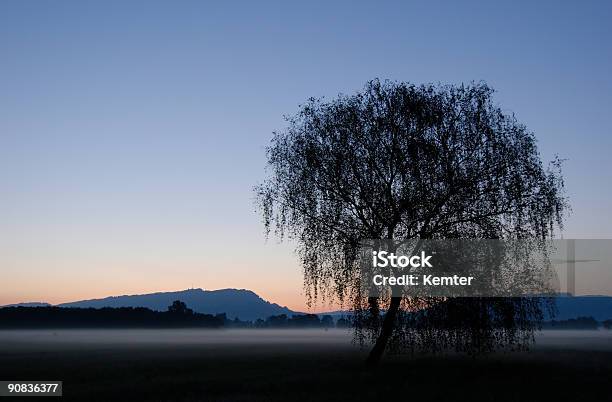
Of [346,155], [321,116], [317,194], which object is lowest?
[317,194]

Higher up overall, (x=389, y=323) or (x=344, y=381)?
(x=389, y=323)

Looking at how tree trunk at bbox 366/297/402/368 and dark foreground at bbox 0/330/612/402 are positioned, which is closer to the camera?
dark foreground at bbox 0/330/612/402

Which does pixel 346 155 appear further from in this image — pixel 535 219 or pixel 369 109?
pixel 535 219

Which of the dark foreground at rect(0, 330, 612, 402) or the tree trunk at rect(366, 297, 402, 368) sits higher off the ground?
the tree trunk at rect(366, 297, 402, 368)

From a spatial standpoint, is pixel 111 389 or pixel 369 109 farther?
pixel 369 109

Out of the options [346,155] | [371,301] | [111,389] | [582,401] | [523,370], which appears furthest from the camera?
[523,370]

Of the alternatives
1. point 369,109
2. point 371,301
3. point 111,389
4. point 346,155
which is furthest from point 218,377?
point 369,109

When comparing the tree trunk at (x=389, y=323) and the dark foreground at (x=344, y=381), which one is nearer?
the dark foreground at (x=344, y=381)

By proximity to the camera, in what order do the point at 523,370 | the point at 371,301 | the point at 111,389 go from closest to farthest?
the point at 111,389 → the point at 371,301 → the point at 523,370

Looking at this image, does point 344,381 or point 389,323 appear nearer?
point 344,381

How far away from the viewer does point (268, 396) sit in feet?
75.3

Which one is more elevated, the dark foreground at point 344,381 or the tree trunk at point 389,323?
the tree trunk at point 389,323

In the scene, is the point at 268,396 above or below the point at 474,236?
below

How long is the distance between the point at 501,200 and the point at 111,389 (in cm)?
1796
